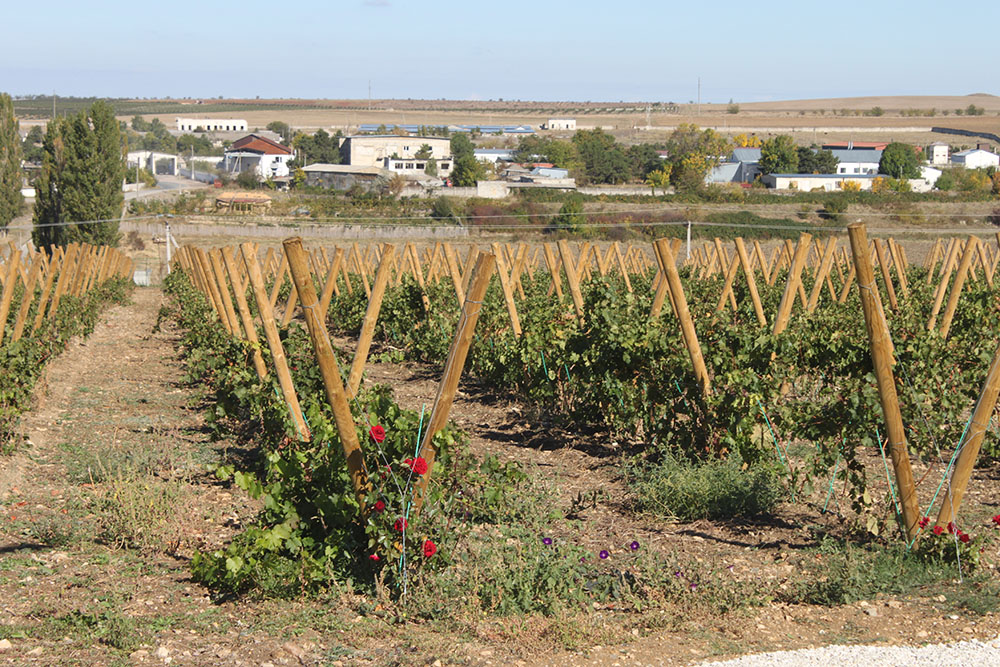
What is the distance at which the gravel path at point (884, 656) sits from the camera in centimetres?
359

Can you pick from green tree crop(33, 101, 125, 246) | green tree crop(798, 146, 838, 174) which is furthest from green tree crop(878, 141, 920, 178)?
green tree crop(33, 101, 125, 246)

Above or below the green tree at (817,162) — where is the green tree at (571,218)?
below

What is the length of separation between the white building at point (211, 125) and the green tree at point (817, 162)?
98.9 m

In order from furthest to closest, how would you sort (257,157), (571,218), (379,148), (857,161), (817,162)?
(379,148) < (257,157) < (857,161) < (817,162) < (571,218)

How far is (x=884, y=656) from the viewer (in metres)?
3.65

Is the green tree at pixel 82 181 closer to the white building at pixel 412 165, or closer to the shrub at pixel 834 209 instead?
the shrub at pixel 834 209

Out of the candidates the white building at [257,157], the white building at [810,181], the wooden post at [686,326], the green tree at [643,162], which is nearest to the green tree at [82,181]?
the wooden post at [686,326]

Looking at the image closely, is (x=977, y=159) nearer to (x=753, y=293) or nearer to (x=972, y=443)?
(x=753, y=293)

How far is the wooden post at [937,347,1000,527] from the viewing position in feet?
14.6

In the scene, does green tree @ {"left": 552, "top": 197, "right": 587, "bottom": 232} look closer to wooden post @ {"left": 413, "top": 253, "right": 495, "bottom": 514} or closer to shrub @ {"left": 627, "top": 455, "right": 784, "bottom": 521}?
shrub @ {"left": 627, "top": 455, "right": 784, "bottom": 521}

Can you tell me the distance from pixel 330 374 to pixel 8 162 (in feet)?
129

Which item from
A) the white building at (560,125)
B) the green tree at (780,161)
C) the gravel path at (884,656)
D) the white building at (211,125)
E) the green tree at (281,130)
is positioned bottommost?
the gravel path at (884,656)

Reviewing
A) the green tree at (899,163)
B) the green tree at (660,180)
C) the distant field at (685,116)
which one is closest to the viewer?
the green tree at (660,180)

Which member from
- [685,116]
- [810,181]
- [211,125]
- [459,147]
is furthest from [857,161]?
[211,125]
